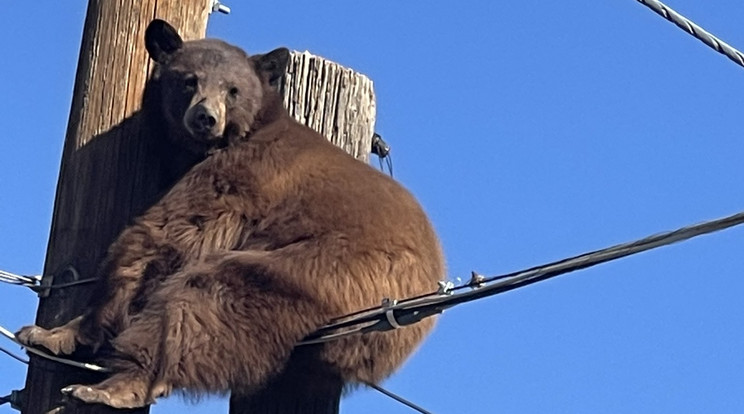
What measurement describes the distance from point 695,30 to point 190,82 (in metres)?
2.96

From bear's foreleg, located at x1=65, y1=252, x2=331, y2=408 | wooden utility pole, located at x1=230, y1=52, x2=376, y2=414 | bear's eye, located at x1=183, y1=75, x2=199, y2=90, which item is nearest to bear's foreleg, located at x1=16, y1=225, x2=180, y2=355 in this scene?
bear's foreleg, located at x1=65, y1=252, x2=331, y2=408

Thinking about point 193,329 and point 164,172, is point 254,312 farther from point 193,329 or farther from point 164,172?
point 164,172

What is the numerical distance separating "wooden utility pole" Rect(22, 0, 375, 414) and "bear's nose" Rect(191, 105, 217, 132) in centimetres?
58

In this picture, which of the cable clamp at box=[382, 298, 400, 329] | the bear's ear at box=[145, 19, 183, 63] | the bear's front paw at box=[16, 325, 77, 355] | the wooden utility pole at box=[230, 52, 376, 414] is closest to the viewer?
the cable clamp at box=[382, 298, 400, 329]

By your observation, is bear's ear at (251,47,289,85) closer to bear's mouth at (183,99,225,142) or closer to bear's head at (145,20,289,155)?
bear's head at (145,20,289,155)

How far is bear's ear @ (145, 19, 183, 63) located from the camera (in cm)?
638

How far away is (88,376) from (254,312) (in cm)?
75

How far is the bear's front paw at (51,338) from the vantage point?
599 centimetres

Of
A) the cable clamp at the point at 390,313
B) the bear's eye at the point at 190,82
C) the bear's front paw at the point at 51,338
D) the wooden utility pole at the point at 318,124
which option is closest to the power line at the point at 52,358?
the bear's front paw at the point at 51,338

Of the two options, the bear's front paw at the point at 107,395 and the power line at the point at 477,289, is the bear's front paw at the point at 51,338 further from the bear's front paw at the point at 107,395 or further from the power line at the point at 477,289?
the power line at the point at 477,289

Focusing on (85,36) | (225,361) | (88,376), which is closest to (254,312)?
(225,361)

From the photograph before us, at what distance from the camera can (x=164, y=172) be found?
22.4ft

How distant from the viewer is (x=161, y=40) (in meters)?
6.64

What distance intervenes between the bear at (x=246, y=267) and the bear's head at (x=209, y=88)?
0.6 inches
